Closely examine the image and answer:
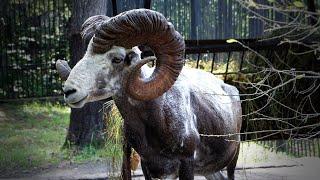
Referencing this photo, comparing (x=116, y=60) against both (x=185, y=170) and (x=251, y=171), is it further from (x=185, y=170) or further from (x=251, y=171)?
(x=251, y=171)

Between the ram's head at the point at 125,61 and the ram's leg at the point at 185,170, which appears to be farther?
the ram's leg at the point at 185,170

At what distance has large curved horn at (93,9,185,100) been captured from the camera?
4.11m

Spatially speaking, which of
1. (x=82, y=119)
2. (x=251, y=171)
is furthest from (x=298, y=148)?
(x=82, y=119)

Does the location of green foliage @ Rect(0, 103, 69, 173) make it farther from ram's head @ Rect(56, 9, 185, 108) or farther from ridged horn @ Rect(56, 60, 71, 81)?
ram's head @ Rect(56, 9, 185, 108)

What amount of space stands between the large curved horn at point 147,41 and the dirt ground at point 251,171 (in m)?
2.96

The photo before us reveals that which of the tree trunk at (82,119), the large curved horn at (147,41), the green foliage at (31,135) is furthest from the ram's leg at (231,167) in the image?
the green foliage at (31,135)

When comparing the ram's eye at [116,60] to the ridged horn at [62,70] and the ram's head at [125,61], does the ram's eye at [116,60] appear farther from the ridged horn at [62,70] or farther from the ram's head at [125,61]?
the ridged horn at [62,70]

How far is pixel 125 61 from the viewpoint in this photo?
430 centimetres

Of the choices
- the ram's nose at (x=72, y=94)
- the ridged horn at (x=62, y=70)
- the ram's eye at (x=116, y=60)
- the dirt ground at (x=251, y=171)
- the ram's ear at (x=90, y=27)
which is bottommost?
the dirt ground at (x=251, y=171)

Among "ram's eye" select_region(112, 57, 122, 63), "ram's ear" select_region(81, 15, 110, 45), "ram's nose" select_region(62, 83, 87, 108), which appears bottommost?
"ram's nose" select_region(62, 83, 87, 108)

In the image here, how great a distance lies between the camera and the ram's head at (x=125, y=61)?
3996 millimetres

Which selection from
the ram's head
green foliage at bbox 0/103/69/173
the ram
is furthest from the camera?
green foliage at bbox 0/103/69/173

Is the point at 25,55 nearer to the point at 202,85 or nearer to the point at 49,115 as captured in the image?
the point at 49,115

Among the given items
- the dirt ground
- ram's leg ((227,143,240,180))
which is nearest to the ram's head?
ram's leg ((227,143,240,180))
